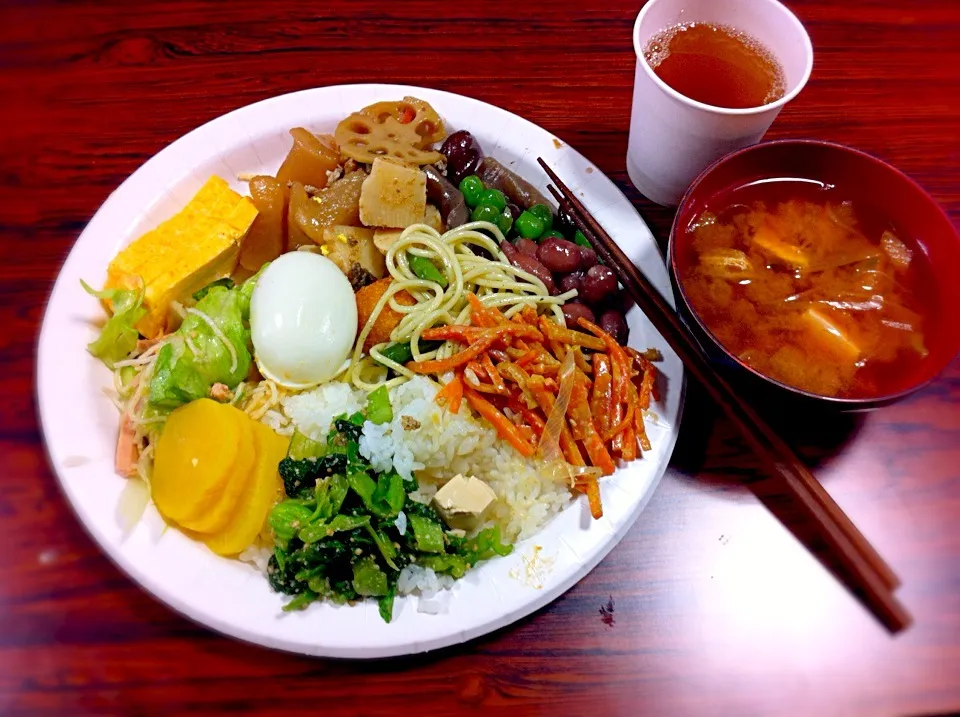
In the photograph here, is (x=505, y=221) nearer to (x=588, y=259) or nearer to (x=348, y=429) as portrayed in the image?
(x=588, y=259)

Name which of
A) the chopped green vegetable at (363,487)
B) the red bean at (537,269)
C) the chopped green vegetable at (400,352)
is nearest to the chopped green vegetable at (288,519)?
the chopped green vegetable at (363,487)

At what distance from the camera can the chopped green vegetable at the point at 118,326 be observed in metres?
1.82

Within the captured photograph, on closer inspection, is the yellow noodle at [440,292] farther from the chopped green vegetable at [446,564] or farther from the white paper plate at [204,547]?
the chopped green vegetable at [446,564]

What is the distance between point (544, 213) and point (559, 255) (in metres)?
0.19

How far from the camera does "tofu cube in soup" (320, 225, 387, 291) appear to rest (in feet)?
6.59

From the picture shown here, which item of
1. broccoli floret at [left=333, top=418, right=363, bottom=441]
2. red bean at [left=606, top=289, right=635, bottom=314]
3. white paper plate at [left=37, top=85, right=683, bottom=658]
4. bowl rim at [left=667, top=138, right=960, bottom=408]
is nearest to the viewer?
bowl rim at [left=667, top=138, right=960, bottom=408]

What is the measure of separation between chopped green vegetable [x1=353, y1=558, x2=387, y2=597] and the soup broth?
3.42ft

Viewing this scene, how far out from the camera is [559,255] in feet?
6.56

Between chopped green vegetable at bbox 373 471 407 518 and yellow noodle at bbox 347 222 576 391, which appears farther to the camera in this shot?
yellow noodle at bbox 347 222 576 391

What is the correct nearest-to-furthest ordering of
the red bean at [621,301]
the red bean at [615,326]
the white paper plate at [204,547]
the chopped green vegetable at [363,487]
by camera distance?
the white paper plate at [204,547] → the chopped green vegetable at [363,487] → the red bean at [615,326] → the red bean at [621,301]

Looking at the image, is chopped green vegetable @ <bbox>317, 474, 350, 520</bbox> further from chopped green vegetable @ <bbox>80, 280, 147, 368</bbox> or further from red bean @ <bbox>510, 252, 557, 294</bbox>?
red bean @ <bbox>510, 252, 557, 294</bbox>

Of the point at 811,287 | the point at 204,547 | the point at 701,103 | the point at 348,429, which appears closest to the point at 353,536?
the point at 348,429

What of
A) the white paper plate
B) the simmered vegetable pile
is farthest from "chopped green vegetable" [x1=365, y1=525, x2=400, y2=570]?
the white paper plate

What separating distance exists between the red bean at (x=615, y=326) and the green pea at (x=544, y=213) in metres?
0.39
